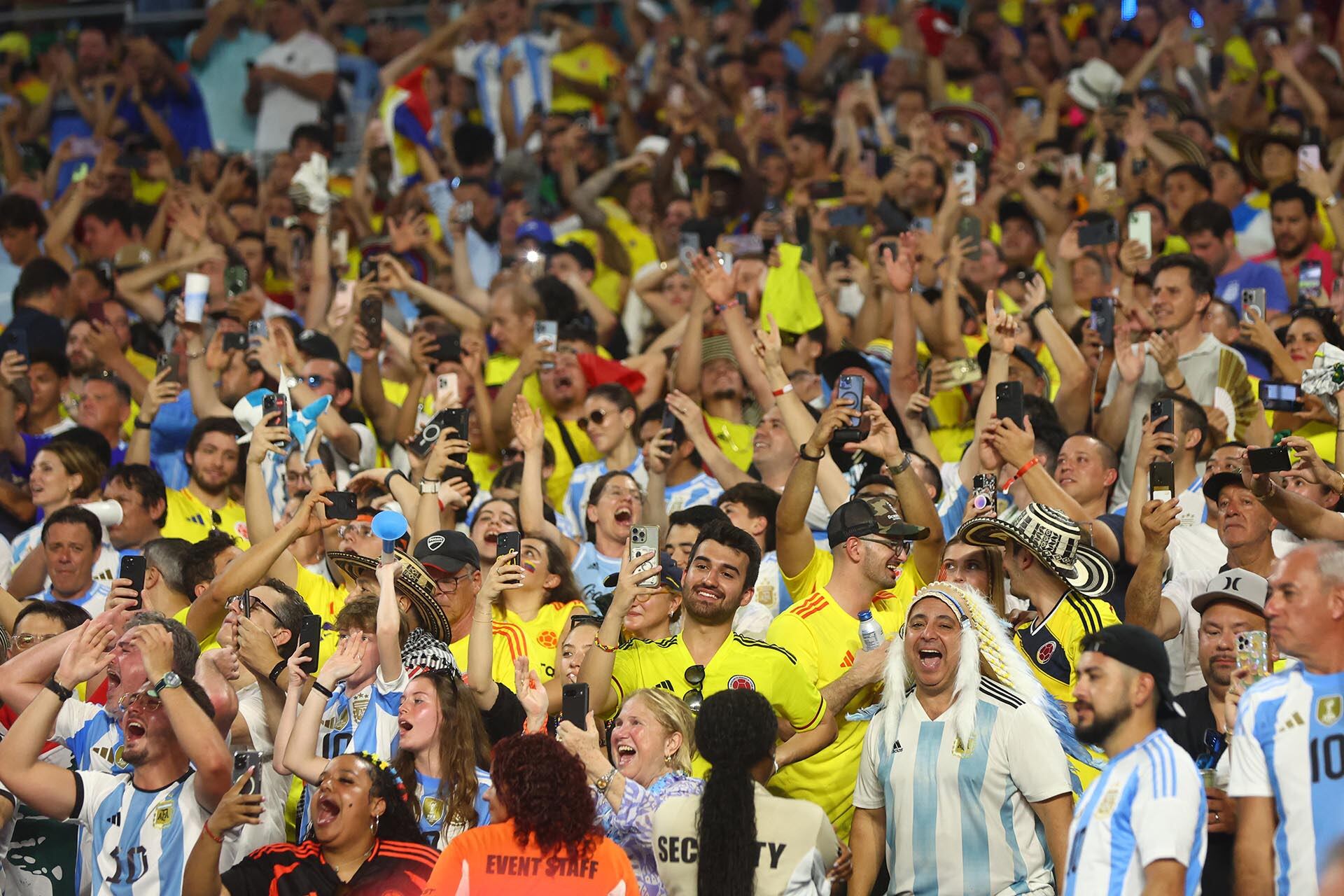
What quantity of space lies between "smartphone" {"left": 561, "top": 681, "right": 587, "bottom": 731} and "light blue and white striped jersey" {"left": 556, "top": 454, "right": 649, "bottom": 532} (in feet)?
10.2

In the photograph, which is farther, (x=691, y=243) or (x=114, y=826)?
(x=691, y=243)

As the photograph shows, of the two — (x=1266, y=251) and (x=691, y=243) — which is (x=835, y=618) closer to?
(x=691, y=243)

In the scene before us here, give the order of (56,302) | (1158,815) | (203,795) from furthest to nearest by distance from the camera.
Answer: (56,302) < (203,795) < (1158,815)

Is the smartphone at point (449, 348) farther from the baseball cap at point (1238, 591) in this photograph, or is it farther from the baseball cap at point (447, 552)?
the baseball cap at point (1238, 591)

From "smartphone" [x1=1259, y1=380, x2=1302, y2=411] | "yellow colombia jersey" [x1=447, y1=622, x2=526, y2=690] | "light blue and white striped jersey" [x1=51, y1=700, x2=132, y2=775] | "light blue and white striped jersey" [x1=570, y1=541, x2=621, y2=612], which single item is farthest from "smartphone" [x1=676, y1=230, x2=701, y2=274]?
"light blue and white striped jersey" [x1=51, y1=700, x2=132, y2=775]

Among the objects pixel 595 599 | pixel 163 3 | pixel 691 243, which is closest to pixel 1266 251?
pixel 691 243

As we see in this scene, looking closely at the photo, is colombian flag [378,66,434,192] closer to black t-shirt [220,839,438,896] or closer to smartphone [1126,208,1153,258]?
smartphone [1126,208,1153,258]

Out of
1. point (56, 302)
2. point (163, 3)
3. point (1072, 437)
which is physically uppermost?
point (163, 3)

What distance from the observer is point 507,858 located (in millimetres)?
4852

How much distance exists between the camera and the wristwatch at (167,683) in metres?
→ 5.85

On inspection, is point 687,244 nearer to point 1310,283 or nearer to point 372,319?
point 372,319

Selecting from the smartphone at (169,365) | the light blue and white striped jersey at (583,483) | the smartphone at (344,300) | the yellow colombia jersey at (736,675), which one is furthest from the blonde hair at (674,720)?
the smartphone at (344,300)

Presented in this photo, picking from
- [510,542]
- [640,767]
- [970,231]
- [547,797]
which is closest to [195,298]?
[510,542]

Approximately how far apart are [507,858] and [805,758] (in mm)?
1528
